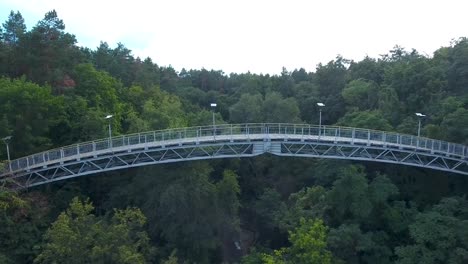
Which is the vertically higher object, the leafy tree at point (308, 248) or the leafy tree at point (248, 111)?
the leafy tree at point (248, 111)

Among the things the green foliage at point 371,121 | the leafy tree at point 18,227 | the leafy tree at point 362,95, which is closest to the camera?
the leafy tree at point 18,227

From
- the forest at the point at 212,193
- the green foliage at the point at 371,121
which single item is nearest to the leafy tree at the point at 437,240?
the forest at the point at 212,193

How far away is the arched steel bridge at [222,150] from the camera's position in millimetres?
28656

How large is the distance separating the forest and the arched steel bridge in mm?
1147

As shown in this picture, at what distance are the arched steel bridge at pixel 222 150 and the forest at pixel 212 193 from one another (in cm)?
115

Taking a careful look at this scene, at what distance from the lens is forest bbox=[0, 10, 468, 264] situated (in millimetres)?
25688

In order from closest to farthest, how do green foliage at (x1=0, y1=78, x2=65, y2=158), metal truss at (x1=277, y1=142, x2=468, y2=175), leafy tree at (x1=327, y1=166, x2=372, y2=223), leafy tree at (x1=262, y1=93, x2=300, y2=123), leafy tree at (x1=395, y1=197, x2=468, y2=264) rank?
leafy tree at (x1=395, y1=197, x2=468, y2=264) < green foliage at (x1=0, y1=78, x2=65, y2=158) < leafy tree at (x1=327, y1=166, x2=372, y2=223) < metal truss at (x1=277, y1=142, x2=468, y2=175) < leafy tree at (x1=262, y1=93, x2=300, y2=123)

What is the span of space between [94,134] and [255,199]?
15.1 meters

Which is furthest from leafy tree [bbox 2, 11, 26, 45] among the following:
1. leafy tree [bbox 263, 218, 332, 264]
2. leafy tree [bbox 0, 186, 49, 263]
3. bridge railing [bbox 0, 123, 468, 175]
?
leafy tree [bbox 263, 218, 332, 264]

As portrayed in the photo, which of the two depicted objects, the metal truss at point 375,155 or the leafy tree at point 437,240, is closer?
the leafy tree at point 437,240

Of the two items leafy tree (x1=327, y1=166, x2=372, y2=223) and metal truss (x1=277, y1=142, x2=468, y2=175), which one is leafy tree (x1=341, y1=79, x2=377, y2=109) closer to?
metal truss (x1=277, y1=142, x2=468, y2=175)

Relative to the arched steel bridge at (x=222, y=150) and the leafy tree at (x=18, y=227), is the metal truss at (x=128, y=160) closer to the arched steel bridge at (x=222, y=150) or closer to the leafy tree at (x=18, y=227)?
the arched steel bridge at (x=222, y=150)

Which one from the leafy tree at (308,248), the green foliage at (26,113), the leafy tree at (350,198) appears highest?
the green foliage at (26,113)

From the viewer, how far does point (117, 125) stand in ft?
125
